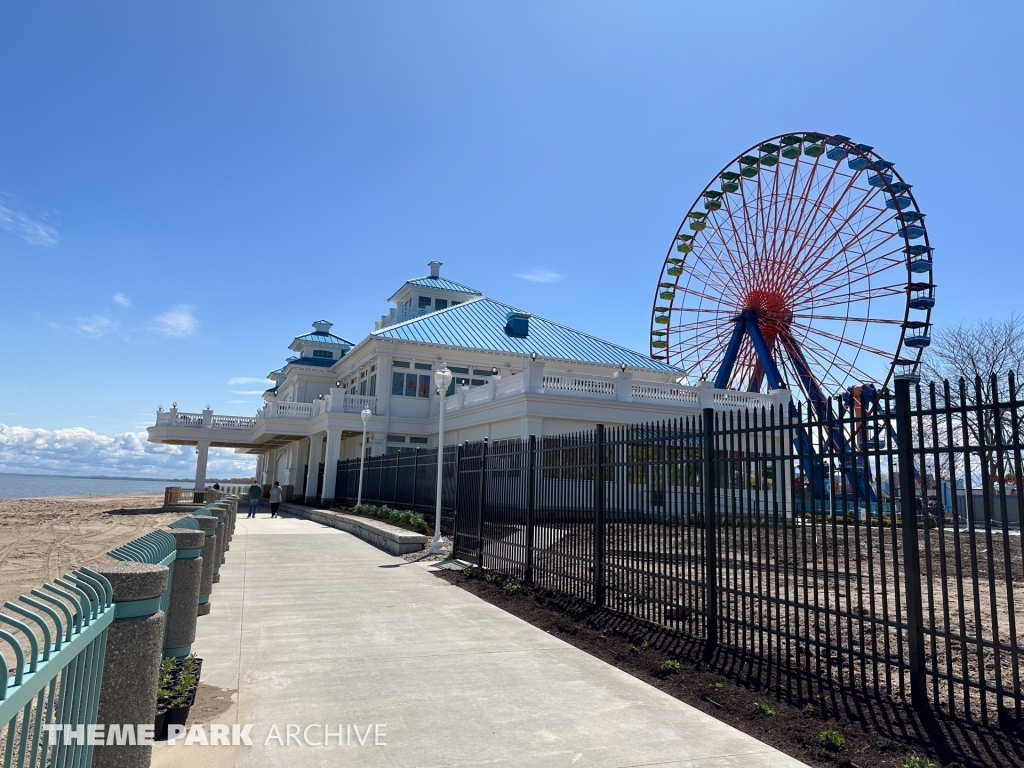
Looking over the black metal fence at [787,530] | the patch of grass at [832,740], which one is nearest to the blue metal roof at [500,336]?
the black metal fence at [787,530]

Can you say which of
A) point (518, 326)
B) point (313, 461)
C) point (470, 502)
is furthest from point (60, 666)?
point (313, 461)

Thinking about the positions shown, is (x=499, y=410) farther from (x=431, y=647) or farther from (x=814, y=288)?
(x=431, y=647)

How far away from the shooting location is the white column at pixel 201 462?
42.0 meters

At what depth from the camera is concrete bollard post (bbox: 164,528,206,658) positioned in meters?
5.48

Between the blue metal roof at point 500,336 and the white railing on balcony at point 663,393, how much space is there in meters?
10.7

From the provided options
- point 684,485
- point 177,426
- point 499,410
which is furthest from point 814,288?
point 177,426

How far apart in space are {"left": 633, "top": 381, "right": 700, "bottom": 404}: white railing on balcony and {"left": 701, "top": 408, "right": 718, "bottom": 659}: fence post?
17.9 meters

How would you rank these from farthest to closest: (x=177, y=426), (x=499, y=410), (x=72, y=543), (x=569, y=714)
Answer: (x=177, y=426) → (x=499, y=410) → (x=72, y=543) → (x=569, y=714)

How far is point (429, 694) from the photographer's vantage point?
5348mm

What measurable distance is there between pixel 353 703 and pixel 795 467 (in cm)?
427

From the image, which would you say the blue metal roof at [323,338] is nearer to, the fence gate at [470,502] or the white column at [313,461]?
the white column at [313,461]

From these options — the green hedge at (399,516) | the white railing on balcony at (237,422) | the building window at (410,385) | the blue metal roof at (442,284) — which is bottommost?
the green hedge at (399,516)

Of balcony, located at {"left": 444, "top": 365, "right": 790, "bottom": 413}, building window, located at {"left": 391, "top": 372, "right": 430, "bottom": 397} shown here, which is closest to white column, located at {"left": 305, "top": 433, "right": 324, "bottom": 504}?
building window, located at {"left": 391, "top": 372, "right": 430, "bottom": 397}

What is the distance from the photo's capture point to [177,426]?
4131 centimetres
